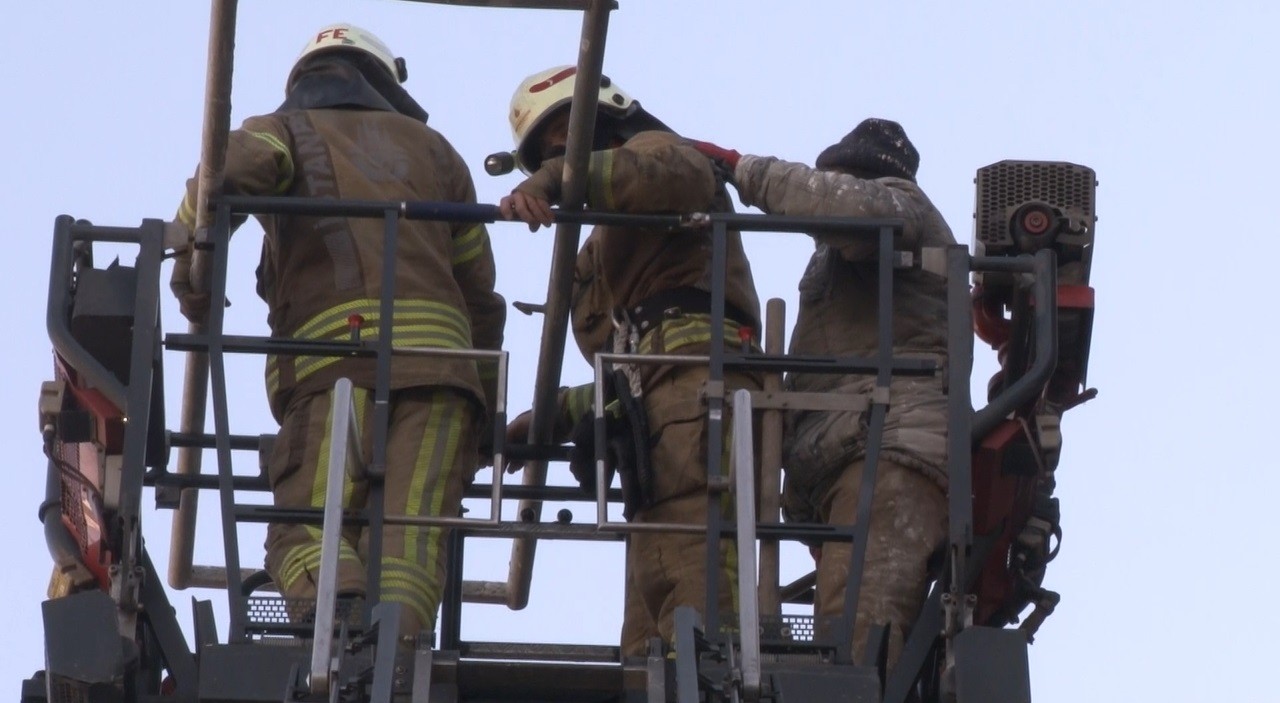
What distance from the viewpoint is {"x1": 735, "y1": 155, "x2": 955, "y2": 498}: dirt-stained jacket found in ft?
29.6

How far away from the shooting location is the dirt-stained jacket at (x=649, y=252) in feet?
29.1

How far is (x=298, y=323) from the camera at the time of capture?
29.8 feet

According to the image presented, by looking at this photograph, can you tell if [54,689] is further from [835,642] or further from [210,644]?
[835,642]

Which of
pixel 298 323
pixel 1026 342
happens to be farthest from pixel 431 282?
pixel 1026 342

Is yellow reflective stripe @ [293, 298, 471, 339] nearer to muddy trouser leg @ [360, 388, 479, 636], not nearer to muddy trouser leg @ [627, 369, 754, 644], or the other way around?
muddy trouser leg @ [360, 388, 479, 636]

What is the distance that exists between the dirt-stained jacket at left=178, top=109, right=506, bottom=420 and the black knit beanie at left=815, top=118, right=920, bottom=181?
123 centimetres

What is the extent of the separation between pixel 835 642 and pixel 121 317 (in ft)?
7.24

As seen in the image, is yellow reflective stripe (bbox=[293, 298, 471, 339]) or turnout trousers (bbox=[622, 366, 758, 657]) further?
yellow reflective stripe (bbox=[293, 298, 471, 339])

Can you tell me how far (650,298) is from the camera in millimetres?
9484

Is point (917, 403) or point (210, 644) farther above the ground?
point (917, 403)

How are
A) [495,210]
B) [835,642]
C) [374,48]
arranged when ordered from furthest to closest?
[374,48]
[495,210]
[835,642]

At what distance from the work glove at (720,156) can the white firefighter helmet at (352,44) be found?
135cm

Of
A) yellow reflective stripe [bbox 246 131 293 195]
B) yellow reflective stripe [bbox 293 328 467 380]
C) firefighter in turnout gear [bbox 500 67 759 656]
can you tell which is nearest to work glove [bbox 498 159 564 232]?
firefighter in turnout gear [bbox 500 67 759 656]

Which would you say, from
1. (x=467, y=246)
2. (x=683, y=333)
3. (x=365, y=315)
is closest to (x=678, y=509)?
(x=683, y=333)
